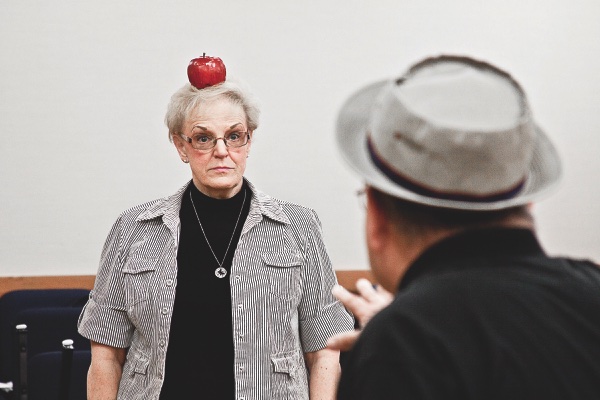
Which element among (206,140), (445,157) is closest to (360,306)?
(445,157)

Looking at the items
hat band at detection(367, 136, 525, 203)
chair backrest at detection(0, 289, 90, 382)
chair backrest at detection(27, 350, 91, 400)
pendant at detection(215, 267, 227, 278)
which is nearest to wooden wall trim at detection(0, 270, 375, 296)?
chair backrest at detection(0, 289, 90, 382)

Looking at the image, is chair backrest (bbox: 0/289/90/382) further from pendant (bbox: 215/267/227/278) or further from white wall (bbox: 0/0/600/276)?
pendant (bbox: 215/267/227/278)

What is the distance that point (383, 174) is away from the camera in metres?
1.12

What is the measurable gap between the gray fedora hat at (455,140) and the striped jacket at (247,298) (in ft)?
3.87

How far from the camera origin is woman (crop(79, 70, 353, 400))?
2213 mm

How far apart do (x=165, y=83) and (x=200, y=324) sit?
2289 mm

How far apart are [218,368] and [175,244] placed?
360mm

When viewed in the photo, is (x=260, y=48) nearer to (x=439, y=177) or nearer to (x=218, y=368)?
(x=218, y=368)

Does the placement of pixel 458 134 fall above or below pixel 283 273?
above

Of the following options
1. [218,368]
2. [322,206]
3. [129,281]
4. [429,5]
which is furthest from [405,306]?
[429,5]

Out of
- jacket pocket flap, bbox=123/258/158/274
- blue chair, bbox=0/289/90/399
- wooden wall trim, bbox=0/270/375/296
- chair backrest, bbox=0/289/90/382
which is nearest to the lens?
jacket pocket flap, bbox=123/258/158/274

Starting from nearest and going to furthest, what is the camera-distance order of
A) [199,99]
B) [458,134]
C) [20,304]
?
[458,134]
[199,99]
[20,304]

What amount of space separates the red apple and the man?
1312 mm

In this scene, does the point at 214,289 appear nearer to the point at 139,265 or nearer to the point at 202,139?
the point at 139,265
